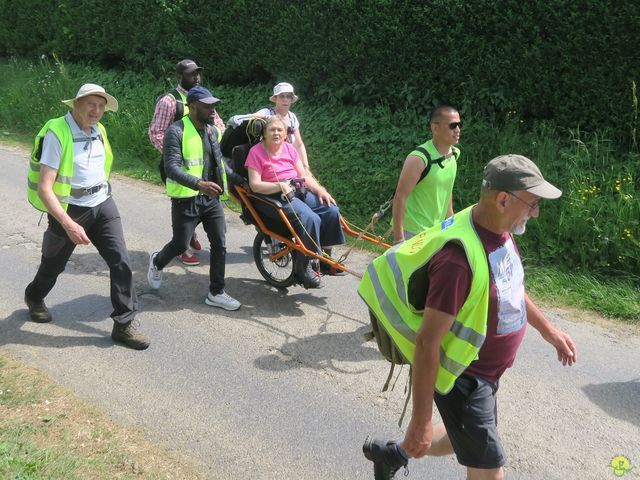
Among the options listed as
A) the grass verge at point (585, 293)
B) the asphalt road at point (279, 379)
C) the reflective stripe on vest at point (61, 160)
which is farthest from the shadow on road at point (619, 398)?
the reflective stripe on vest at point (61, 160)

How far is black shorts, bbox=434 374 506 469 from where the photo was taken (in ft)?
10.4

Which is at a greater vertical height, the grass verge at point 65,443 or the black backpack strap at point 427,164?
the black backpack strap at point 427,164

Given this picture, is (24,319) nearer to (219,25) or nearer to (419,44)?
(419,44)

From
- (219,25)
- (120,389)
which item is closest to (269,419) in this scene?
(120,389)

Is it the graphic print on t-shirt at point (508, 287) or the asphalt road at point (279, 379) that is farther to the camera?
the asphalt road at point (279, 379)

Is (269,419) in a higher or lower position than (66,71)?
lower

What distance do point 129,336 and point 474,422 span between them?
11.1 ft

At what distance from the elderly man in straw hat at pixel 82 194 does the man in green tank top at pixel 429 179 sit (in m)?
2.18

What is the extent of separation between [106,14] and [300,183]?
34.9 feet

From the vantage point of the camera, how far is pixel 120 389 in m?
5.12

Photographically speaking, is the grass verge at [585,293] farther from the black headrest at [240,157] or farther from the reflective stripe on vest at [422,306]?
the reflective stripe on vest at [422,306]

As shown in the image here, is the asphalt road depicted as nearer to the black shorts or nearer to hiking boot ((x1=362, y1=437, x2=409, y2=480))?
hiking boot ((x1=362, y1=437, x2=409, y2=480))

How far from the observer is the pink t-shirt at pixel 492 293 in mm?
2910

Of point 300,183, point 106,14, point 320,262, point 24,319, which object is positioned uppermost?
point 106,14
